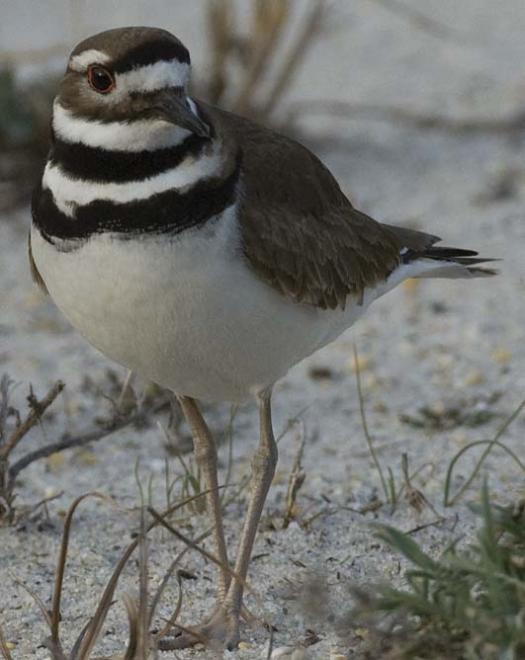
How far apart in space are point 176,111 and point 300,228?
55 cm

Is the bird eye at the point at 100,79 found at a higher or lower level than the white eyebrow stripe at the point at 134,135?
higher

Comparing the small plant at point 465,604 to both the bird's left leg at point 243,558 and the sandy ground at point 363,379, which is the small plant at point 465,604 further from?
the bird's left leg at point 243,558

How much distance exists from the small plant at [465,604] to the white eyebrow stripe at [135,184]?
852mm

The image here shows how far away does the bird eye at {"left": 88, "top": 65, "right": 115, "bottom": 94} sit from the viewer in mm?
3037

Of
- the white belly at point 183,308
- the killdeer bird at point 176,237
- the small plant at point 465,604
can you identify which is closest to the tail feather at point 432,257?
the killdeer bird at point 176,237

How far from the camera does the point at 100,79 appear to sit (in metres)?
3.06

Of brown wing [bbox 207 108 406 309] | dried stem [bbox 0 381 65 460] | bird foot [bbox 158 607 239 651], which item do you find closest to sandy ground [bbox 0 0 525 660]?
bird foot [bbox 158 607 239 651]

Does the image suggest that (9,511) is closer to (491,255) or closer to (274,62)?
(491,255)

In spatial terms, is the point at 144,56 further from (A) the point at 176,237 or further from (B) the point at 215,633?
(B) the point at 215,633

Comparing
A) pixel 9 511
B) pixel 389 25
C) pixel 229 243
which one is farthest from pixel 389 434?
pixel 389 25

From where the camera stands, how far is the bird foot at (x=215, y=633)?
3.25 m

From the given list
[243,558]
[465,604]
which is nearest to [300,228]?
[243,558]

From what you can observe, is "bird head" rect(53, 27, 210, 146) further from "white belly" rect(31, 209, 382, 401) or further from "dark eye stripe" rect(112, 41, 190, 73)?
"white belly" rect(31, 209, 382, 401)

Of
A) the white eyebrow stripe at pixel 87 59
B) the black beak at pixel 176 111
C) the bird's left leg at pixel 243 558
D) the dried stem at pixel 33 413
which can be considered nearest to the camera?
the black beak at pixel 176 111
